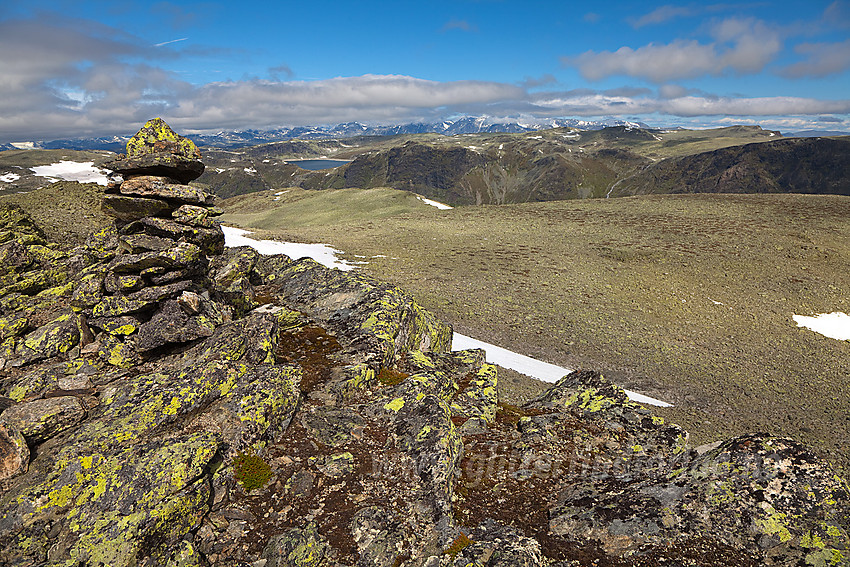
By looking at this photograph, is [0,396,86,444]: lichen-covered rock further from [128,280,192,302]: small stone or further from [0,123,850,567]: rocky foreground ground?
[128,280,192,302]: small stone

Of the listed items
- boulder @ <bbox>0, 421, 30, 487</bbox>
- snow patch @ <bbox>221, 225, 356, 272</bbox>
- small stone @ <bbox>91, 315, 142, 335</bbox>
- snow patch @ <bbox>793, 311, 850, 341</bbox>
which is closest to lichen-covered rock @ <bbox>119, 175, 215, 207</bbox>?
small stone @ <bbox>91, 315, 142, 335</bbox>

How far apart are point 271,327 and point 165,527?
7677 millimetres

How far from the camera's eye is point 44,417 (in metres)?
9.55

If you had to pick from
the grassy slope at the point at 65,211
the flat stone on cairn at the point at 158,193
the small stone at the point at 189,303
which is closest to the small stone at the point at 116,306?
the small stone at the point at 189,303

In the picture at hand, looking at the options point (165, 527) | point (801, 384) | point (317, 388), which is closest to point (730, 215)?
point (801, 384)

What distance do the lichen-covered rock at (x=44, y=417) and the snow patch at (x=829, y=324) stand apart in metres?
48.5

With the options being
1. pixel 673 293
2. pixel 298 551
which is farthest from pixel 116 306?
pixel 673 293

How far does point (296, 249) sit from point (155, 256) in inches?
1374

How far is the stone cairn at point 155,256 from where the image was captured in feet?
45.0

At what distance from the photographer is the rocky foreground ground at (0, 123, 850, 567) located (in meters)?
8.28

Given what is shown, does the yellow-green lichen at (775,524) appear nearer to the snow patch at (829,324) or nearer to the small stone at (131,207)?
the small stone at (131,207)

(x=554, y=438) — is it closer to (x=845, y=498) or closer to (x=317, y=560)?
(x=845, y=498)

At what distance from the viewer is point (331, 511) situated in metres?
9.32

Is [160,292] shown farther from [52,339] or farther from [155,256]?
[52,339]
